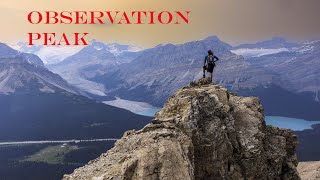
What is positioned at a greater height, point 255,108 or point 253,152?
point 255,108

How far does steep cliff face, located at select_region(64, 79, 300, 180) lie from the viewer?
26.3 meters

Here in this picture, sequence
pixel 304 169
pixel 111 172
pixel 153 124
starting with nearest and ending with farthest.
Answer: pixel 111 172
pixel 153 124
pixel 304 169

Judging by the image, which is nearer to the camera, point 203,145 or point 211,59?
point 203,145

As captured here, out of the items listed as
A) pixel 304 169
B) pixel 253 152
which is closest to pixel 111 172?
pixel 253 152

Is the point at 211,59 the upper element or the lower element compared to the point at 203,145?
upper

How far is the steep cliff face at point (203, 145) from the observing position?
86.4 ft

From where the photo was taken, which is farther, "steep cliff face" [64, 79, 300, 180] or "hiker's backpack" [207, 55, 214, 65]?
"hiker's backpack" [207, 55, 214, 65]

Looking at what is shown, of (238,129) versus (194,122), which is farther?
(238,129)

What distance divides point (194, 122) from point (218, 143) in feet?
8.76

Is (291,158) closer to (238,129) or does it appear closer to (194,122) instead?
(238,129)

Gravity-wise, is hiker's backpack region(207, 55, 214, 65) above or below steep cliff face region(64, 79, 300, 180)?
above

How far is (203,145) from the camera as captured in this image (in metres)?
32.1

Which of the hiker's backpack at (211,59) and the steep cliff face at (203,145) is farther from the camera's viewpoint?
the hiker's backpack at (211,59)

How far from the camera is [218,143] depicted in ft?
108
